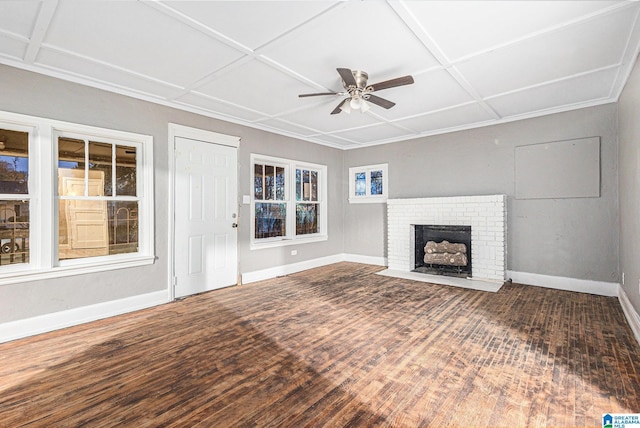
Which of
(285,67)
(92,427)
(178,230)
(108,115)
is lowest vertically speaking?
(92,427)

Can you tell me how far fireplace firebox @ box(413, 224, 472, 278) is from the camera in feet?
16.6

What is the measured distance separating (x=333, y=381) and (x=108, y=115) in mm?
3691

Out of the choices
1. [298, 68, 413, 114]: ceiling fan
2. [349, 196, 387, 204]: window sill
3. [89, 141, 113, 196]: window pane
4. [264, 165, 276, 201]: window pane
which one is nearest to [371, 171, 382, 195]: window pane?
[349, 196, 387, 204]: window sill

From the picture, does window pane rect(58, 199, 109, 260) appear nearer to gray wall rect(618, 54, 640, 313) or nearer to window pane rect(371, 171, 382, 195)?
window pane rect(371, 171, 382, 195)

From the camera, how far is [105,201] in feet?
11.6

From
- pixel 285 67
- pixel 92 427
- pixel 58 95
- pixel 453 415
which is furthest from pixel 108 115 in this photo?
pixel 453 415

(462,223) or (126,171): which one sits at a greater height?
(126,171)

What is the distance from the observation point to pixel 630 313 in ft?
10.0

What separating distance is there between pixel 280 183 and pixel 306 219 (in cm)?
101

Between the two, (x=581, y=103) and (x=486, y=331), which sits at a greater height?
(x=581, y=103)

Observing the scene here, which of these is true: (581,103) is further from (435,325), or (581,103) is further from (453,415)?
(453,415)

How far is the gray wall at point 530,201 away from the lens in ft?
13.2

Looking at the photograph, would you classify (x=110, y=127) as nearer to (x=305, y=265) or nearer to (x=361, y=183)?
(x=305, y=265)

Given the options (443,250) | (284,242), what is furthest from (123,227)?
(443,250)
